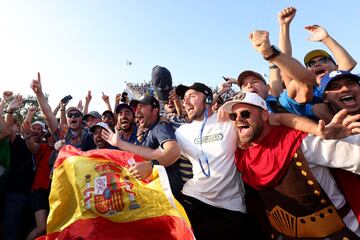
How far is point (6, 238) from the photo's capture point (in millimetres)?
5062

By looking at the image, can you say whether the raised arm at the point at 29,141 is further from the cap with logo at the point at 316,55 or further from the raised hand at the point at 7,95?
the cap with logo at the point at 316,55

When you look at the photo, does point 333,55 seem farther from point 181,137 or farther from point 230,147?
point 181,137

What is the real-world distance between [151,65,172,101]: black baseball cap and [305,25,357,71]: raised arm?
220cm

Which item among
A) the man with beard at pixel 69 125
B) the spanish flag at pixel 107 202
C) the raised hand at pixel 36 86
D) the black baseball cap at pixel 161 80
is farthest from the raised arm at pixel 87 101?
the spanish flag at pixel 107 202

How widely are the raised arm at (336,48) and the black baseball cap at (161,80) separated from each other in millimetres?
2204

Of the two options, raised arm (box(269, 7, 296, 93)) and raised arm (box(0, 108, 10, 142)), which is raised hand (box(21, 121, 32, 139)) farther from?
raised arm (box(269, 7, 296, 93))

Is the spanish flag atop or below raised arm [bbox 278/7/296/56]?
below

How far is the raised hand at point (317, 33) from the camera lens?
377 centimetres

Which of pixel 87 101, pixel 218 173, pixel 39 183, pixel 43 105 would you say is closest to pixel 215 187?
pixel 218 173

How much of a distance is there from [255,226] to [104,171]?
1807 mm

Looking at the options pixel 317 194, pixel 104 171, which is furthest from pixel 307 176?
pixel 104 171

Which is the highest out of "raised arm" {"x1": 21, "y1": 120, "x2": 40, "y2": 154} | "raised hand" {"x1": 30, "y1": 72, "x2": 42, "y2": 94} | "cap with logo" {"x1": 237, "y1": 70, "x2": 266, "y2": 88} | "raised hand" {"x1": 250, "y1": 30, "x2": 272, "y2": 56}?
"raised hand" {"x1": 250, "y1": 30, "x2": 272, "y2": 56}

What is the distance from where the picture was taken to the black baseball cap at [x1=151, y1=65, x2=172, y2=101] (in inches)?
198

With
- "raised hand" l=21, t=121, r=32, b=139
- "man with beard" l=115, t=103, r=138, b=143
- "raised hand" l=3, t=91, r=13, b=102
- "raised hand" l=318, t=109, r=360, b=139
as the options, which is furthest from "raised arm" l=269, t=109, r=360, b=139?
"raised hand" l=3, t=91, r=13, b=102
